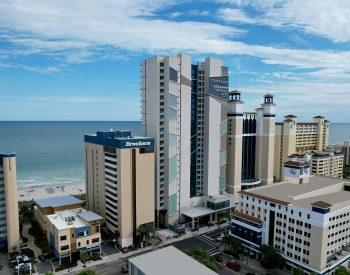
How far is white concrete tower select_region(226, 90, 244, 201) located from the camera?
91.8m

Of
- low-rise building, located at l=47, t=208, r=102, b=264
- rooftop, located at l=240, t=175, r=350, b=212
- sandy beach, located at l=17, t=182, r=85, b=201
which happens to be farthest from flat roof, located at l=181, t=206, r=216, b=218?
sandy beach, located at l=17, t=182, r=85, b=201

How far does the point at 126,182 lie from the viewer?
6469cm

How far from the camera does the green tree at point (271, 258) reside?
5388 centimetres

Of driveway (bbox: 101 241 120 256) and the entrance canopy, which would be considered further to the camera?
the entrance canopy

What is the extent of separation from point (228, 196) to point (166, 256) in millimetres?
43341

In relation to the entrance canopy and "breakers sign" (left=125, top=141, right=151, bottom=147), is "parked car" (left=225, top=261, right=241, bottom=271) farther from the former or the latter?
"breakers sign" (left=125, top=141, right=151, bottom=147)

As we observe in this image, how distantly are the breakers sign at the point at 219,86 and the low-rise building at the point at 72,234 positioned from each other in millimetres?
44767

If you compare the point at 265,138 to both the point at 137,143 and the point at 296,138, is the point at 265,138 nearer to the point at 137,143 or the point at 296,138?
the point at 296,138

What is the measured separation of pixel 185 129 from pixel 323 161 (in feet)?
221

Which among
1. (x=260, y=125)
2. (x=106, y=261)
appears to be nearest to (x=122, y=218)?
(x=106, y=261)

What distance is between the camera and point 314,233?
5184 cm

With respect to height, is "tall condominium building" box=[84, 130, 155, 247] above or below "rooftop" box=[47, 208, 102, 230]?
above

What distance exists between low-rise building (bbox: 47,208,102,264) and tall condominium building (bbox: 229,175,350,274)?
30.3 meters

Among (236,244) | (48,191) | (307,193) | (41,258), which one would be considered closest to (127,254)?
(41,258)
